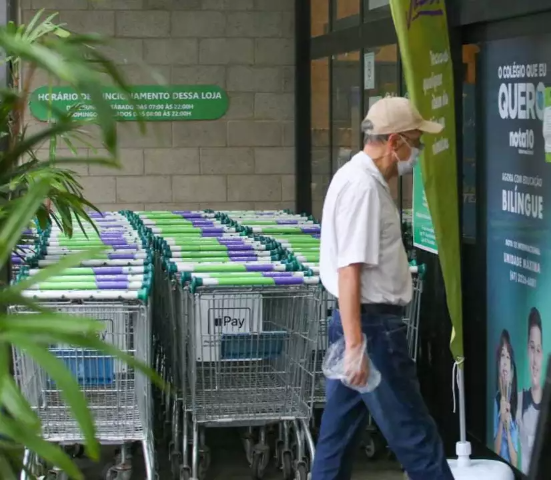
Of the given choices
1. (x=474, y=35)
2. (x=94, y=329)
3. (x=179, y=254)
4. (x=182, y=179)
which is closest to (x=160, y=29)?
(x=182, y=179)

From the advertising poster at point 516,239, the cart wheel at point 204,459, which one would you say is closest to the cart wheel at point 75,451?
the cart wheel at point 204,459

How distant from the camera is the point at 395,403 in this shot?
437 centimetres

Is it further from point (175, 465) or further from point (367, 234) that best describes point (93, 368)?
point (367, 234)

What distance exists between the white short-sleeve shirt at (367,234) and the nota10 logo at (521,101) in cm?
101

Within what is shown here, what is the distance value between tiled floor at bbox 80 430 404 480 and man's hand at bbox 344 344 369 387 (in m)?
1.98

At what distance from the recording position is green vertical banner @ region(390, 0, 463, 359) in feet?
16.5

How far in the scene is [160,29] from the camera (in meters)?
10.2

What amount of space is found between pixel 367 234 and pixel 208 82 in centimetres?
621

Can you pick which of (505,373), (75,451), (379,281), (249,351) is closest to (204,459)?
(75,451)

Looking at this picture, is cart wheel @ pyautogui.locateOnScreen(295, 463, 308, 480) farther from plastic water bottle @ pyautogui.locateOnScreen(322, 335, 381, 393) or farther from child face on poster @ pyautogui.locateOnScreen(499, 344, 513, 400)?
plastic water bottle @ pyautogui.locateOnScreen(322, 335, 381, 393)

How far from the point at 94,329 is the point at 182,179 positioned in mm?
8591

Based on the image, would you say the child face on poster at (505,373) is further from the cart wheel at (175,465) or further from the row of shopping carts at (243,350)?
the cart wheel at (175,465)

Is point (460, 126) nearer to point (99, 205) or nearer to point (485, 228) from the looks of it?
point (485, 228)

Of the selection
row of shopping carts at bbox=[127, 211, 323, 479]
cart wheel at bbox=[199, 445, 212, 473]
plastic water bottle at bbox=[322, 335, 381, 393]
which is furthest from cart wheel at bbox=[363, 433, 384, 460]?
plastic water bottle at bbox=[322, 335, 381, 393]
